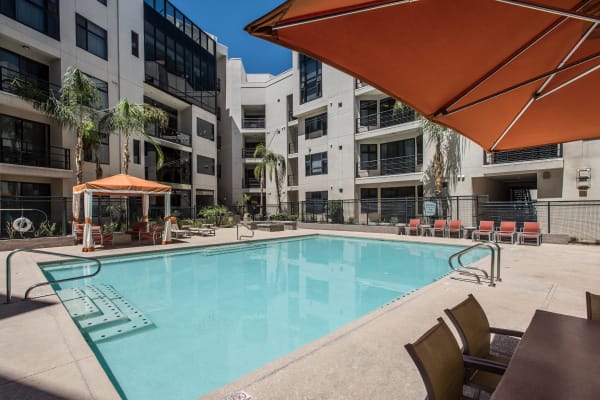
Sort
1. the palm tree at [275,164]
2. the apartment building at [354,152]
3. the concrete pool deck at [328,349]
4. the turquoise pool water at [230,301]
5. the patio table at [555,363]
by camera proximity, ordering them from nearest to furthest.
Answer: the patio table at [555,363], the concrete pool deck at [328,349], the turquoise pool water at [230,301], the apartment building at [354,152], the palm tree at [275,164]

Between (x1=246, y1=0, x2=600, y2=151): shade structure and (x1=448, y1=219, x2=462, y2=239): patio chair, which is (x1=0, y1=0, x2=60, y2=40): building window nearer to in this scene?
(x1=246, y1=0, x2=600, y2=151): shade structure

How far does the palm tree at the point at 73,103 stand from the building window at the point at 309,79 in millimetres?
16618

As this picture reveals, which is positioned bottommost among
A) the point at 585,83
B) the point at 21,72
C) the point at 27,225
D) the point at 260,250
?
the point at 260,250

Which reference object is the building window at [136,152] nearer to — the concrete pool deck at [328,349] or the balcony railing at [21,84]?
the balcony railing at [21,84]

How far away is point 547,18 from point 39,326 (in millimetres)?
6764

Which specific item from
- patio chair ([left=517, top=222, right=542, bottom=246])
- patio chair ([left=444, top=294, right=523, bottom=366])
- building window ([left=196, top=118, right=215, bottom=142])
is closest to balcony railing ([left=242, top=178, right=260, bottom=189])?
building window ([left=196, top=118, right=215, bottom=142])

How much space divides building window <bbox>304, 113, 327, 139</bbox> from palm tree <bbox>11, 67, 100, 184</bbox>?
53.5ft

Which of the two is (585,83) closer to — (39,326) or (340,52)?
(340,52)

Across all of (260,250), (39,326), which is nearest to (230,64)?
(260,250)

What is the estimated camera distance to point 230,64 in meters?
31.9

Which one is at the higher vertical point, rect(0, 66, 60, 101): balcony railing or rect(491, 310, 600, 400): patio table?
rect(0, 66, 60, 101): balcony railing

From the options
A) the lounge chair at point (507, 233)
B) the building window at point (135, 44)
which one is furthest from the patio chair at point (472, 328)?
the building window at point (135, 44)

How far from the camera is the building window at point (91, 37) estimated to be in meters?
16.2

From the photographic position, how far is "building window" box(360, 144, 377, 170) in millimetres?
23016
